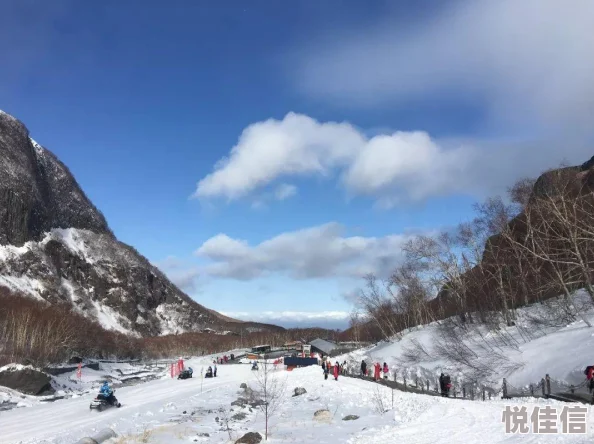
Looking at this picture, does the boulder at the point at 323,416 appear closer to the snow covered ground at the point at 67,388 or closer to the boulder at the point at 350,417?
the boulder at the point at 350,417

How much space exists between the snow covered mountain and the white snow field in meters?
97.6

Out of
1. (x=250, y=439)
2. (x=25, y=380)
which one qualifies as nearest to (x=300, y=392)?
(x=250, y=439)

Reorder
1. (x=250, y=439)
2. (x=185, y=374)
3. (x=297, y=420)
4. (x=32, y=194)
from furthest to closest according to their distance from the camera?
(x=32, y=194), (x=185, y=374), (x=297, y=420), (x=250, y=439)

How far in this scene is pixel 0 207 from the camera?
426 feet

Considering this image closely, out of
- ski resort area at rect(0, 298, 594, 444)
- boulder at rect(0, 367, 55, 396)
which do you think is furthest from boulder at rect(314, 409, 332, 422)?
boulder at rect(0, 367, 55, 396)

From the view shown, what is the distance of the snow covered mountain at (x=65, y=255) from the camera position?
426ft

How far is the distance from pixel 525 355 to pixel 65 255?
141 meters

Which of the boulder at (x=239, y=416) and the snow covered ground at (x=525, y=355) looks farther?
the snow covered ground at (x=525, y=355)

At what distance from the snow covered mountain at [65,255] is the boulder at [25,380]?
8399cm

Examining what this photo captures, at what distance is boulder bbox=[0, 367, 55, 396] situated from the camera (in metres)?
37.1

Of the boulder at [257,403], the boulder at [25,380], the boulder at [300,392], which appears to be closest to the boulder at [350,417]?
the boulder at [257,403]

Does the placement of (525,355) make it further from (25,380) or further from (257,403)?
(25,380)

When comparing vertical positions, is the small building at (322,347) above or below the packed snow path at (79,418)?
above

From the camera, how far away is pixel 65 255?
146375 millimetres
